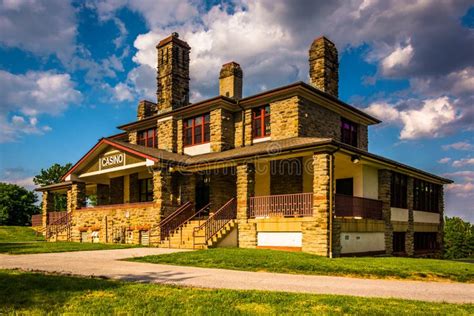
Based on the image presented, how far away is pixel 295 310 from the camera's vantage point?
706cm

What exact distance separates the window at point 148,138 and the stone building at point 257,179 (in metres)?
0.07

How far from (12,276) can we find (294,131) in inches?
575

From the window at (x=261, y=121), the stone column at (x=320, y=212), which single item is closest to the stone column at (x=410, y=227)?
the window at (x=261, y=121)

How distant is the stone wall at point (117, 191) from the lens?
3036cm

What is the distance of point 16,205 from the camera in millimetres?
54219

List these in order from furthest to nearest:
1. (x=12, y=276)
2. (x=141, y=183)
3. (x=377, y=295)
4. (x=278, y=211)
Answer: (x=141, y=183)
(x=278, y=211)
(x=12, y=276)
(x=377, y=295)

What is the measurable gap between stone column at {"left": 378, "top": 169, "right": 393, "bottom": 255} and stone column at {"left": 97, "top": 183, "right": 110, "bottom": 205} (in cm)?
2016

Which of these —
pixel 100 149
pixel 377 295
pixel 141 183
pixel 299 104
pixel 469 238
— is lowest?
pixel 469 238

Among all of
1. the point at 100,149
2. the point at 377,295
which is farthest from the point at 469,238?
the point at 377,295

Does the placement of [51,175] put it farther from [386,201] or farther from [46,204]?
[386,201]

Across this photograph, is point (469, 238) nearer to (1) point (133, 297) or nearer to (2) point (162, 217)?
(2) point (162, 217)

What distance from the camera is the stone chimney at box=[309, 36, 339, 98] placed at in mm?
25203

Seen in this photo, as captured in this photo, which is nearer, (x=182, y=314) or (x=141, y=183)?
(x=182, y=314)

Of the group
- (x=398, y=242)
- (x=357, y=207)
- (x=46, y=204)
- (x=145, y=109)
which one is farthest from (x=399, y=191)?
(x=46, y=204)
